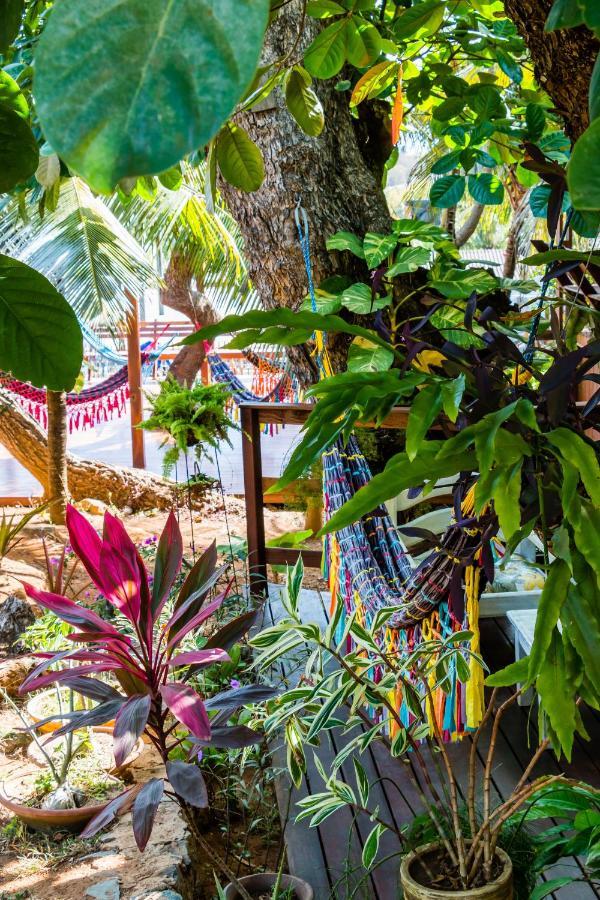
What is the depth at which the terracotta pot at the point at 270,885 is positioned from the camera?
1.51m

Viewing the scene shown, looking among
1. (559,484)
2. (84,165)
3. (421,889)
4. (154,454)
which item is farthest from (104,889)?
(154,454)

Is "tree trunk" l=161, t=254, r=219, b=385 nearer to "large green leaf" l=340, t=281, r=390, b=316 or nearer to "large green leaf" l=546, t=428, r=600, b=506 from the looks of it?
"large green leaf" l=340, t=281, r=390, b=316

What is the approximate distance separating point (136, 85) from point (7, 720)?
2.90 meters

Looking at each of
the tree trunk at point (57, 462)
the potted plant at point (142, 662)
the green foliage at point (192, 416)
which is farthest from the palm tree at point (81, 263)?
the potted plant at point (142, 662)

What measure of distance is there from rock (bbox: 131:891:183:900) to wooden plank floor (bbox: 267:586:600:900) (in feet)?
0.76

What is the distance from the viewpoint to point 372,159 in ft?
9.48

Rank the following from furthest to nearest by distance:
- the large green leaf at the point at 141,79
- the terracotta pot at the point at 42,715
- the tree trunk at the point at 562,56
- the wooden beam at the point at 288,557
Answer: the wooden beam at the point at 288,557, the terracotta pot at the point at 42,715, the tree trunk at the point at 562,56, the large green leaf at the point at 141,79

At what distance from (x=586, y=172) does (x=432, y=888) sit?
1283mm

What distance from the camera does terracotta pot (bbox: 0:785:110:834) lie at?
203cm

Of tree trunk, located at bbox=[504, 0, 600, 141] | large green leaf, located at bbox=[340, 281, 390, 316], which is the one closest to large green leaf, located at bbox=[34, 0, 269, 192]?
tree trunk, located at bbox=[504, 0, 600, 141]

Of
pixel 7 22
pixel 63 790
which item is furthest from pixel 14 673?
pixel 7 22

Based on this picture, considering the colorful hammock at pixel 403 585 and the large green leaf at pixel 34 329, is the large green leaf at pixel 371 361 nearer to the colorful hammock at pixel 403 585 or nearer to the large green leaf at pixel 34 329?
the colorful hammock at pixel 403 585

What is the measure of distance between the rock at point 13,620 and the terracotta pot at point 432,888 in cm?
222

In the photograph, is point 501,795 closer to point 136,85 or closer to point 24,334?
point 24,334
